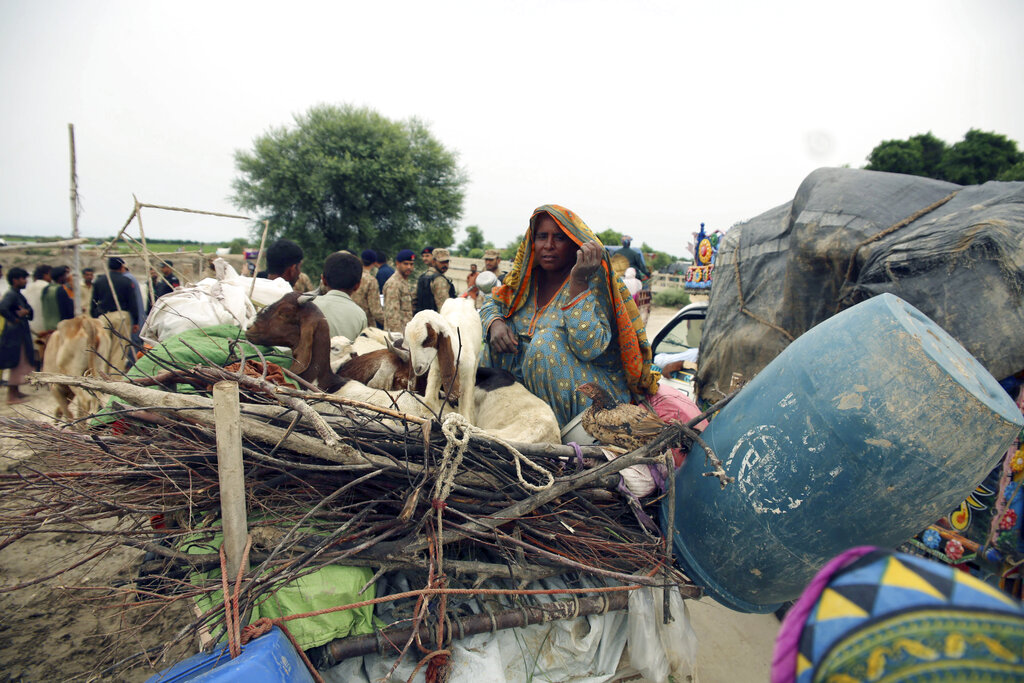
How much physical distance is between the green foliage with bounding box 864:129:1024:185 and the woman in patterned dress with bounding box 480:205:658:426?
23730 mm

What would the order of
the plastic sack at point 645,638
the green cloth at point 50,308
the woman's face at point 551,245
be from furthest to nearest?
the green cloth at point 50,308, the woman's face at point 551,245, the plastic sack at point 645,638

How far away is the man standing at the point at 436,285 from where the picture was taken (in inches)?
276

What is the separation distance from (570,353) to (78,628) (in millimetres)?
2962

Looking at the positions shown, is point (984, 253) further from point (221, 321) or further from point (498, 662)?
point (221, 321)

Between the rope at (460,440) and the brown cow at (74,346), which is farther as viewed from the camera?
the brown cow at (74,346)

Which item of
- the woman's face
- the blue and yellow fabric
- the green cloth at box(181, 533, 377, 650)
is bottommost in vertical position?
the green cloth at box(181, 533, 377, 650)

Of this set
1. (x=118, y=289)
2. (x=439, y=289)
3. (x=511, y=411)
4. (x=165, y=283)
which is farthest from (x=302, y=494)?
(x=118, y=289)

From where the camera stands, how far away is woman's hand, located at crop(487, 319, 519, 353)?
268 centimetres

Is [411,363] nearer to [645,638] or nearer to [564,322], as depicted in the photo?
[564,322]

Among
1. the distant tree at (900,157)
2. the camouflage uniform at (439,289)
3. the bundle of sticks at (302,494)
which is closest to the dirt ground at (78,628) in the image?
the bundle of sticks at (302,494)

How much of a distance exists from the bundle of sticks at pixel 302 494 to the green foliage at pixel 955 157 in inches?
974

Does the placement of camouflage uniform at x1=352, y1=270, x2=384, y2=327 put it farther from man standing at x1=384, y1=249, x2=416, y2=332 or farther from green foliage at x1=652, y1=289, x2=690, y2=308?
green foliage at x1=652, y1=289, x2=690, y2=308

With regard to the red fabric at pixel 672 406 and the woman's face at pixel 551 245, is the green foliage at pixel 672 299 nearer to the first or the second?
the red fabric at pixel 672 406

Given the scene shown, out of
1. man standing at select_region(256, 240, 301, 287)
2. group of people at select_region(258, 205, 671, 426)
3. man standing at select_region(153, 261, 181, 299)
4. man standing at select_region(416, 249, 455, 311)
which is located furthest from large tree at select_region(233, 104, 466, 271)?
group of people at select_region(258, 205, 671, 426)
